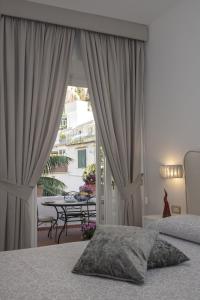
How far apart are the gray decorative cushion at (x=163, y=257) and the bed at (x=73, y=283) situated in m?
0.03

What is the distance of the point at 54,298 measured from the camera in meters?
1.43

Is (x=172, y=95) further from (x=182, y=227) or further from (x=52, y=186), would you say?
(x=52, y=186)

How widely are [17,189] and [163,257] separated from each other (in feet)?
6.71

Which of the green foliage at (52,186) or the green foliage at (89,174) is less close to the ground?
the green foliage at (89,174)

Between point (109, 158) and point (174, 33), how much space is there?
1617 millimetres

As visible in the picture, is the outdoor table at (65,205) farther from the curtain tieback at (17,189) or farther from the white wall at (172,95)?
the curtain tieback at (17,189)

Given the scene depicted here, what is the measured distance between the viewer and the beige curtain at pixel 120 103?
3.94 meters

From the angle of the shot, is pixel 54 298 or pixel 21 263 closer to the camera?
pixel 54 298

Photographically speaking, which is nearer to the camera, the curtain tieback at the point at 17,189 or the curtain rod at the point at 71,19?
the curtain tieback at the point at 17,189

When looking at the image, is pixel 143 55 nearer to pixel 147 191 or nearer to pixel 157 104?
pixel 157 104

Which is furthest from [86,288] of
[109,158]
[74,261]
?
[109,158]

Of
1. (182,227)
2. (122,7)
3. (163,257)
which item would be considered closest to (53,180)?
(122,7)

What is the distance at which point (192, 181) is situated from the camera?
3.34 meters

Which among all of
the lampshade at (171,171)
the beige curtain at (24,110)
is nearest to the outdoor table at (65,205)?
the beige curtain at (24,110)
